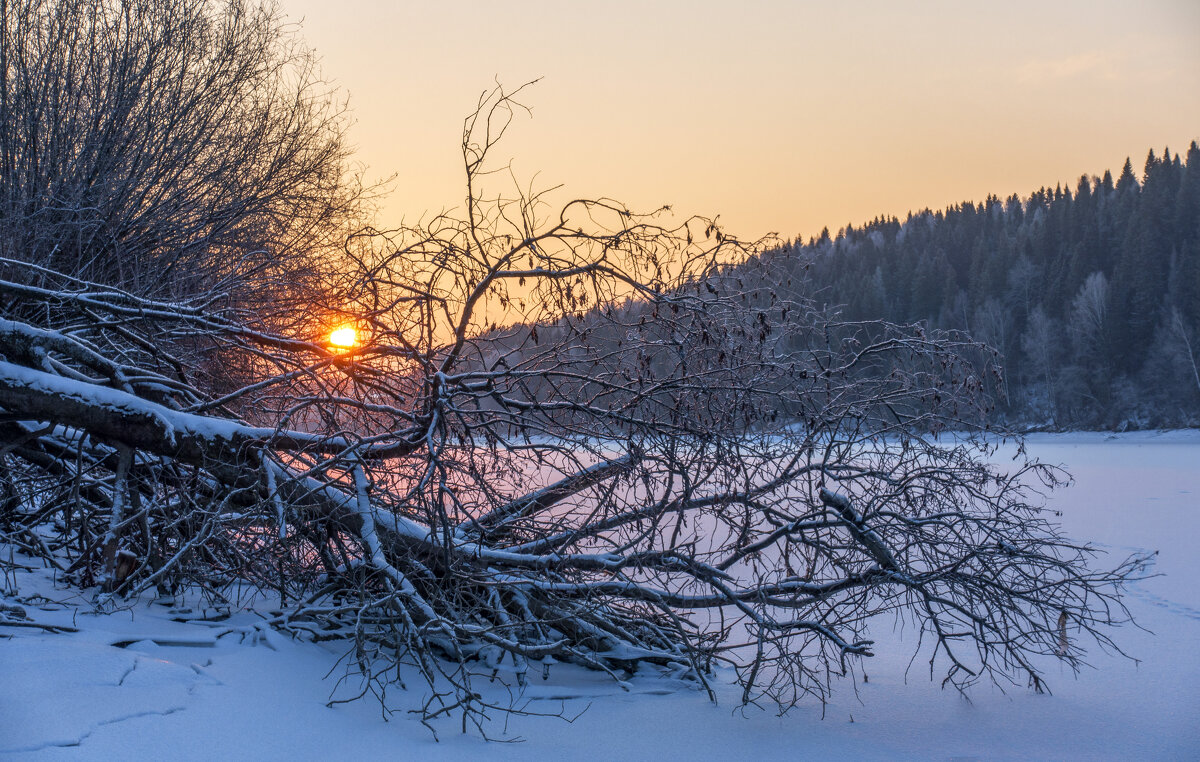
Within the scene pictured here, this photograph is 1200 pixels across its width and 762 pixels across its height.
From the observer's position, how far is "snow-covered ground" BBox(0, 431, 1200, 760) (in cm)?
308

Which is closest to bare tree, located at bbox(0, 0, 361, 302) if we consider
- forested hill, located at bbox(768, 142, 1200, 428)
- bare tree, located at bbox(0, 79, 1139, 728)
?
bare tree, located at bbox(0, 79, 1139, 728)

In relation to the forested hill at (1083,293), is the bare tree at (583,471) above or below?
below

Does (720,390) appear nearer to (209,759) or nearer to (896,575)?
(896,575)

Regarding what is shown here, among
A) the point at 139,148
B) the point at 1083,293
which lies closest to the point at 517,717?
the point at 139,148

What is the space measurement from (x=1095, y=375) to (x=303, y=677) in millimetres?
48822

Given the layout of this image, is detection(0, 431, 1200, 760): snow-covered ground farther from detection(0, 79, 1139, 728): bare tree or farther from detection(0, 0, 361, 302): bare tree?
detection(0, 0, 361, 302): bare tree

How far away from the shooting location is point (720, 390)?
15.0 ft

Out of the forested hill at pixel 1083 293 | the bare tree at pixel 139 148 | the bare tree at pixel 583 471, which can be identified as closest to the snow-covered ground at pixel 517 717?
the bare tree at pixel 583 471

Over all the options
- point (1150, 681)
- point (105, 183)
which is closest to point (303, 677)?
point (1150, 681)

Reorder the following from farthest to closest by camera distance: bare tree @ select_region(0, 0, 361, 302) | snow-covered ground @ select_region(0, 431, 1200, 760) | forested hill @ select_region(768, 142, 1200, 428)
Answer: forested hill @ select_region(768, 142, 1200, 428) → bare tree @ select_region(0, 0, 361, 302) → snow-covered ground @ select_region(0, 431, 1200, 760)

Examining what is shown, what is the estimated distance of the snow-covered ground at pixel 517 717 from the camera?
121 inches

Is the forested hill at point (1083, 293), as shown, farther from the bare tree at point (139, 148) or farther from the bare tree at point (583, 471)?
the bare tree at point (583, 471)

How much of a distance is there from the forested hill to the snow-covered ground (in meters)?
Result: 33.7

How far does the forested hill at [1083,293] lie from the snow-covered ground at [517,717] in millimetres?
33722
